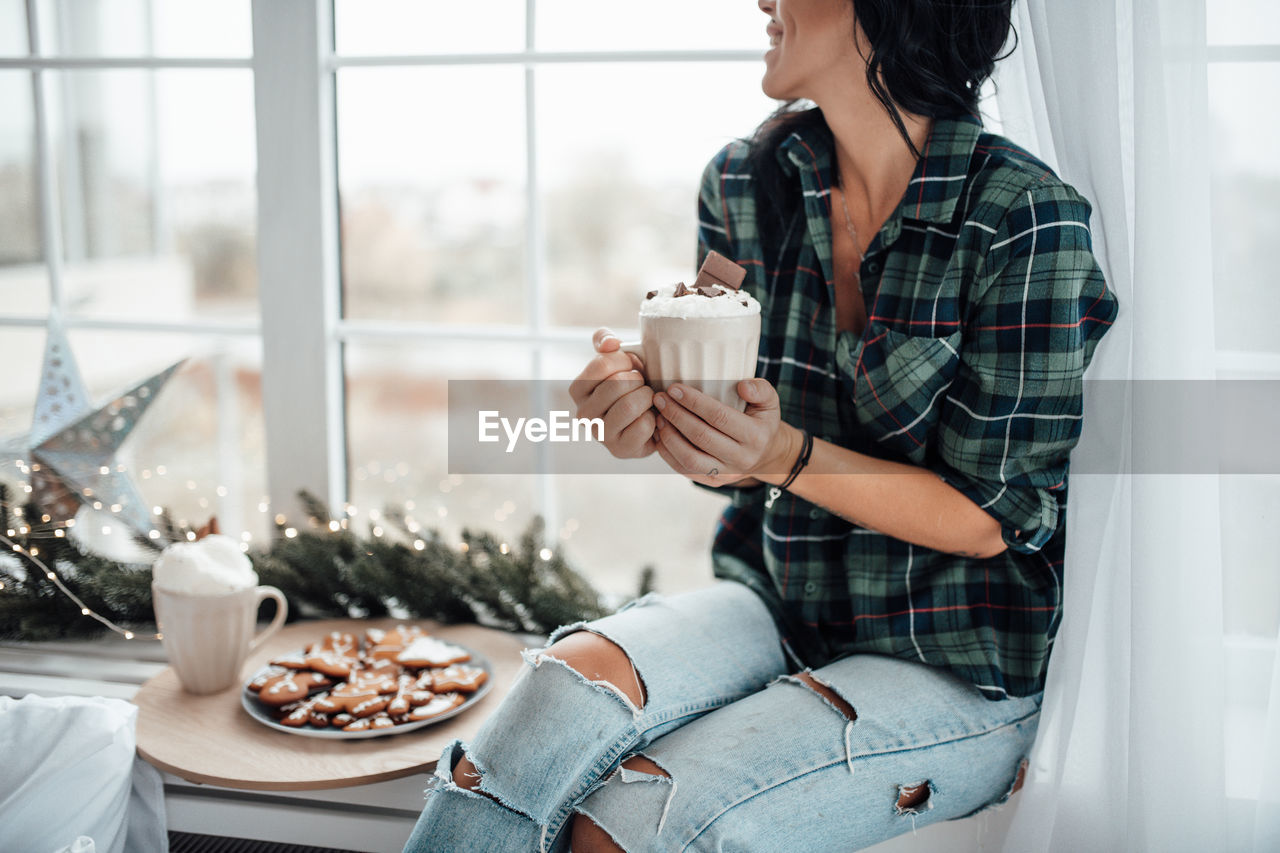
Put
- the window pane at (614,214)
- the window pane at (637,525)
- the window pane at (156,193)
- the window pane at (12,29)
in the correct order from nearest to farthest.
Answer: the window pane at (12,29) → the window pane at (156,193) → the window pane at (637,525) → the window pane at (614,214)

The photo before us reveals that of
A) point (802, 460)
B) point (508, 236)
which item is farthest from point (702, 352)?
point (508, 236)

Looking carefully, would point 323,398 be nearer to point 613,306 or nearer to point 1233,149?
point 1233,149

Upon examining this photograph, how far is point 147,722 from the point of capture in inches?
49.4

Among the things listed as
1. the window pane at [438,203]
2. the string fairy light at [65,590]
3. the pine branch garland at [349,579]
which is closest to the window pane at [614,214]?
the window pane at [438,203]

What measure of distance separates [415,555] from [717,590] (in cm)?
55

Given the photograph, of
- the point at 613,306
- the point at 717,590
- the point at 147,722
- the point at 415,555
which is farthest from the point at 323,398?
the point at 613,306

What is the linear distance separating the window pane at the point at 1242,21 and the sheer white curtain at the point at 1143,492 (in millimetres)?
28

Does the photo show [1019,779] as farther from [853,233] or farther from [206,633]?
[206,633]

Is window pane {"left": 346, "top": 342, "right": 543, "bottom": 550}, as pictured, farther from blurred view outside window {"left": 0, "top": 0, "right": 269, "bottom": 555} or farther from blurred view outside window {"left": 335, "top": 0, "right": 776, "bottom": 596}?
blurred view outside window {"left": 0, "top": 0, "right": 269, "bottom": 555}

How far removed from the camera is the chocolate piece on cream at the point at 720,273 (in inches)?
38.9

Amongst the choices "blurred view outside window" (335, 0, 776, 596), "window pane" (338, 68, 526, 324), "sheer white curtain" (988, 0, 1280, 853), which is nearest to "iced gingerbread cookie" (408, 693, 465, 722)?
"sheer white curtain" (988, 0, 1280, 853)

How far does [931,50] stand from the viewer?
3.61 ft

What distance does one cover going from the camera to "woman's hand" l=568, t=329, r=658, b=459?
0.97 meters

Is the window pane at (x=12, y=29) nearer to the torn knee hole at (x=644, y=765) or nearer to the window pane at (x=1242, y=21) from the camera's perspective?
the torn knee hole at (x=644, y=765)
